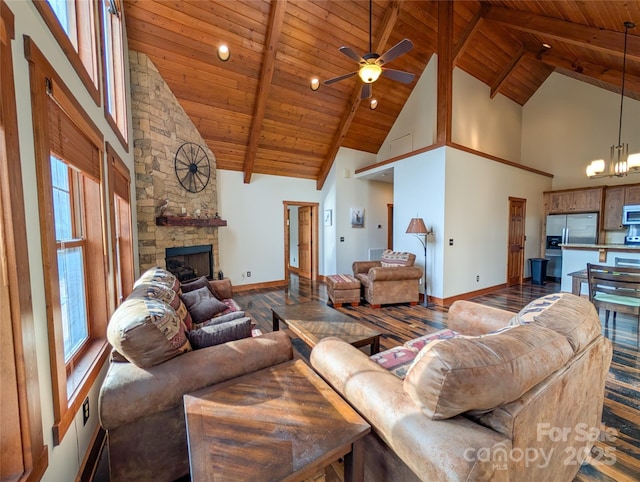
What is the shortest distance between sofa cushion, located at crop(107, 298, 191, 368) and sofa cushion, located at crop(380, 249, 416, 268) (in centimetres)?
384

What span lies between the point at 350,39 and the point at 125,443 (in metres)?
5.85

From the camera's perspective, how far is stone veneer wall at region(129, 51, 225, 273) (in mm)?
3791

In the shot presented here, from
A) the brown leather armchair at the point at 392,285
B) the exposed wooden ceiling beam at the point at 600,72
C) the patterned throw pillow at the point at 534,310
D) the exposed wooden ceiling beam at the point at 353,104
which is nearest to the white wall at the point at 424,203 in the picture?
the brown leather armchair at the point at 392,285

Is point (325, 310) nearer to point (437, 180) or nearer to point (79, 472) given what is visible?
point (79, 472)

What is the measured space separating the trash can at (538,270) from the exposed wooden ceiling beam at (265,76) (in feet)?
22.7

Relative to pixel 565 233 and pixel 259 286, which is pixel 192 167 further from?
pixel 565 233

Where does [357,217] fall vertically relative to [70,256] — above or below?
above

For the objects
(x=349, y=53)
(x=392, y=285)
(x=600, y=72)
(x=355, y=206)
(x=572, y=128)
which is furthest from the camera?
(x=355, y=206)

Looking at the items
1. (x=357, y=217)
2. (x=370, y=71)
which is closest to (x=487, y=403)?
(x=370, y=71)

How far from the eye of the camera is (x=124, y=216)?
3.14 meters

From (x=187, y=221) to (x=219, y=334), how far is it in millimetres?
3279

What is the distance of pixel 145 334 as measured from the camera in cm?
126

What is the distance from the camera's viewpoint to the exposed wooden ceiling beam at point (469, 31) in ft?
15.1

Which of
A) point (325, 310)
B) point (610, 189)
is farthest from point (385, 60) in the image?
point (610, 189)
